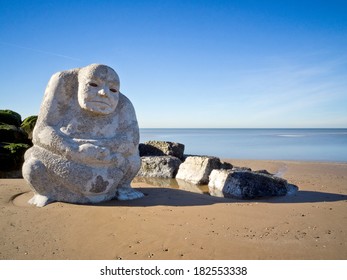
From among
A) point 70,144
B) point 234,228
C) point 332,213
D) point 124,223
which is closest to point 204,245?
point 234,228

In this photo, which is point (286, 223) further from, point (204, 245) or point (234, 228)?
point (204, 245)

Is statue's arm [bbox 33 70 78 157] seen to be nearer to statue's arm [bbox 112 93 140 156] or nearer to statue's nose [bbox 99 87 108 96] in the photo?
statue's nose [bbox 99 87 108 96]

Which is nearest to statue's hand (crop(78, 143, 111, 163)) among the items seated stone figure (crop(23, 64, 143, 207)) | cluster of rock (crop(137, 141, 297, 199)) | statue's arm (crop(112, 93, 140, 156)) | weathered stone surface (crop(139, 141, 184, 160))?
seated stone figure (crop(23, 64, 143, 207))

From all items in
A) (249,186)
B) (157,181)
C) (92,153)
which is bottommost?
(157,181)

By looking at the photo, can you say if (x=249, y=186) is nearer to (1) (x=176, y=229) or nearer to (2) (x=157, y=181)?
(1) (x=176, y=229)

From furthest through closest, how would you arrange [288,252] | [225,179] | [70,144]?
[225,179]
[70,144]
[288,252]

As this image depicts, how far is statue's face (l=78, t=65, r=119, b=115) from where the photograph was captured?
223 inches

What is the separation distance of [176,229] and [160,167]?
5982 mm

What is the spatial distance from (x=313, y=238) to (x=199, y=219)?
1.55m

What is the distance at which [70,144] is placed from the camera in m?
5.38

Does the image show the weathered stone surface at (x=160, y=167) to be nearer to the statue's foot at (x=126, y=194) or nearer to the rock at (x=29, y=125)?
the statue's foot at (x=126, y=194)

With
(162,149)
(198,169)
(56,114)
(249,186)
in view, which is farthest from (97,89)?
(162,149)

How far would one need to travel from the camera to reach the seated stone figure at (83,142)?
5328 millimetres

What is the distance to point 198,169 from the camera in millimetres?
9031
